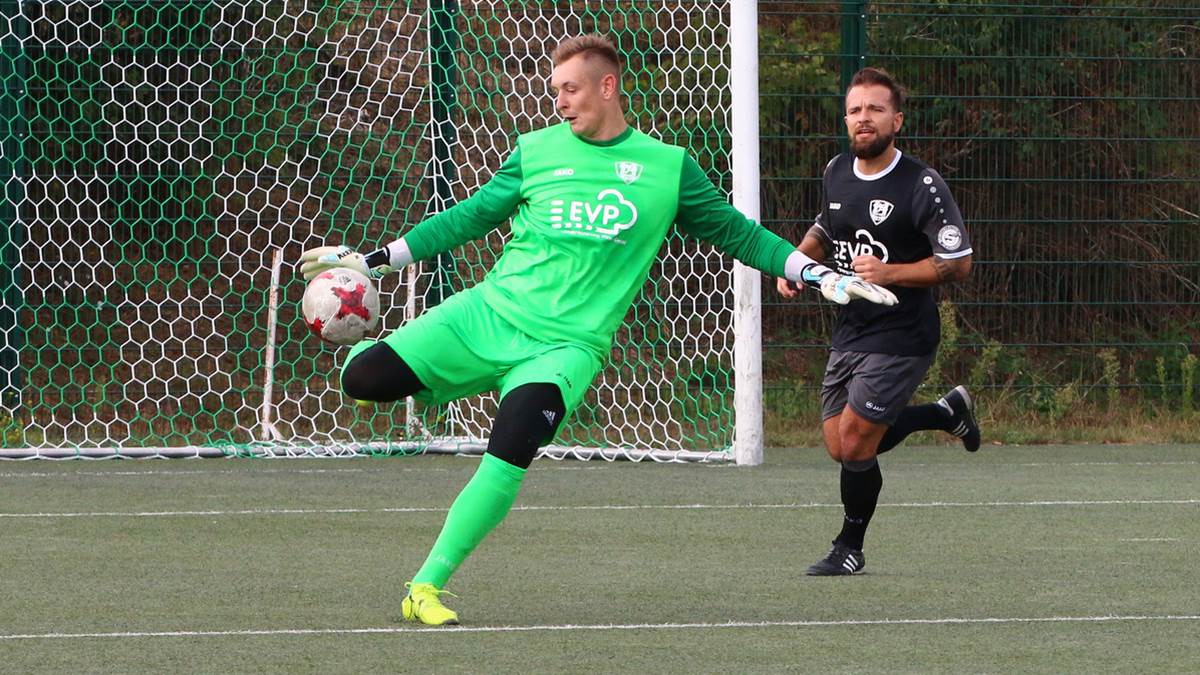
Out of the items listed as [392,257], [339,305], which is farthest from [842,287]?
[339,305]

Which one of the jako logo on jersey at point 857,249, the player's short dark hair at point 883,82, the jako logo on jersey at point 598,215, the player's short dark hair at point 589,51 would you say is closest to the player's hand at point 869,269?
the jako logo on jersey at point 857,249

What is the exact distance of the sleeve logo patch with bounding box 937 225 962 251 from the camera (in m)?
6.63

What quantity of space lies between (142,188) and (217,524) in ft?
13.6

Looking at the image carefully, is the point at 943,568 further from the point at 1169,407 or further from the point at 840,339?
the point at 1169,407

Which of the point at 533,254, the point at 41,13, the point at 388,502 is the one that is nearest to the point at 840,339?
the point at 533,254

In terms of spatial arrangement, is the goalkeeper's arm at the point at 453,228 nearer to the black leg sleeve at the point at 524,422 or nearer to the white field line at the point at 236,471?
the black leg sleeve at the point at 524,422

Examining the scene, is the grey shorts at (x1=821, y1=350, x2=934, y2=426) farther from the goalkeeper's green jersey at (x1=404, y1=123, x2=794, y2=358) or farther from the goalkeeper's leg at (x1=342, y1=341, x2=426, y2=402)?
the goalkeeper's leg at (x1=342, y1=341, x2=426, y2=402)

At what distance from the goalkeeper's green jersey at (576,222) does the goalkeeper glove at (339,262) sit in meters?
0.12

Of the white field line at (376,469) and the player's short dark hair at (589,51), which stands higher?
the player's short dark hair at (589,51)

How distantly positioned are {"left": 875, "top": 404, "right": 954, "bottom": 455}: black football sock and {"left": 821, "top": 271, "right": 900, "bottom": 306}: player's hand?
58.8 inches

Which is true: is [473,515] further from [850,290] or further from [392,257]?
[850,290]

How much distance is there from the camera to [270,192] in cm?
1175

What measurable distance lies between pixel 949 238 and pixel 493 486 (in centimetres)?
198

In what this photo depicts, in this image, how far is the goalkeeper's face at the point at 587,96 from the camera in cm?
588
